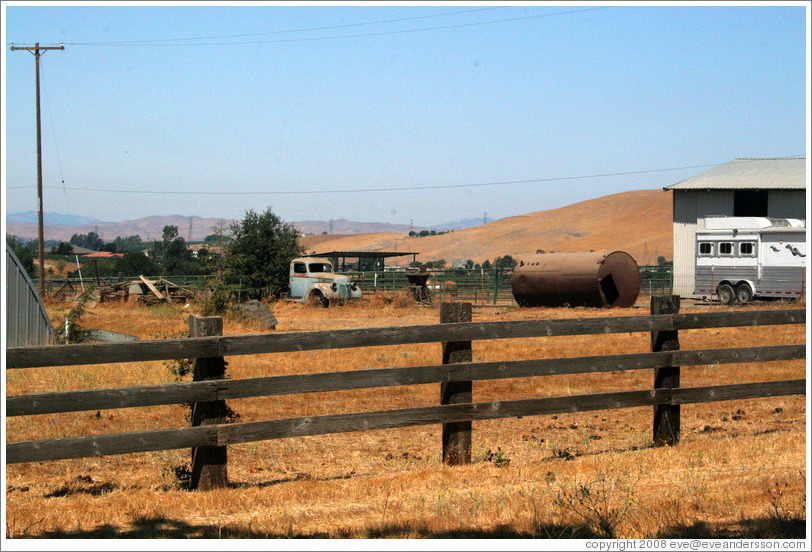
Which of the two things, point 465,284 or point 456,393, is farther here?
point 465,284

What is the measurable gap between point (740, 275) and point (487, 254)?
96659 mm

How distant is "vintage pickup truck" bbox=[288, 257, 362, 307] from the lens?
30562 mm

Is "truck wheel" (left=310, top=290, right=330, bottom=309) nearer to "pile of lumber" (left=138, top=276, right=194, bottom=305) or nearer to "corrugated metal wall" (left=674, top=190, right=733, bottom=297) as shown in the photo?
"pile of lumber" (left=138, top=276, right=194, bottom=305)

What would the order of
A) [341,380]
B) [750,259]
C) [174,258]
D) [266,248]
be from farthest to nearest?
[174,258]
[266,248]
[750,259]
[341,380]

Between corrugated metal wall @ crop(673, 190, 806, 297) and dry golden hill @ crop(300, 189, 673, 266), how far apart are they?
5554 centimetres

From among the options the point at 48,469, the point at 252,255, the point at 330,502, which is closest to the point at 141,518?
the point at 330,502

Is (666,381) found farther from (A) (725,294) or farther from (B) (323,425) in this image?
(A) (725,294)

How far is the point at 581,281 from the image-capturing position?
85.7ft

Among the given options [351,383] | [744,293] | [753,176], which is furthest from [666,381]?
[753,176]

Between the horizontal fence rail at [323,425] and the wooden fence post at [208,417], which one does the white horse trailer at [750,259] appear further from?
the wooden fence post at [208,417]

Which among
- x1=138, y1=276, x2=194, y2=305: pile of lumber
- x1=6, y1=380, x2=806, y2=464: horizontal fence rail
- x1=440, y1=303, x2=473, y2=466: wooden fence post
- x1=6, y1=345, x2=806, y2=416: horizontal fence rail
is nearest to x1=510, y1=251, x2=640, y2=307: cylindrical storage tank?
x1=138, y1=276, x2=194, y2=305: pile of lumber

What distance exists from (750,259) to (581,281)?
7491 mm

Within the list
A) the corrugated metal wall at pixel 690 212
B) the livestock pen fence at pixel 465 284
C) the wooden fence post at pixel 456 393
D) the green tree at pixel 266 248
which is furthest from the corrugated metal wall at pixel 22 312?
the corrugated metal wall at pixel 690 212

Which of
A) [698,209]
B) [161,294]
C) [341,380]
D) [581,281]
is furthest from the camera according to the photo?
[698,209]
